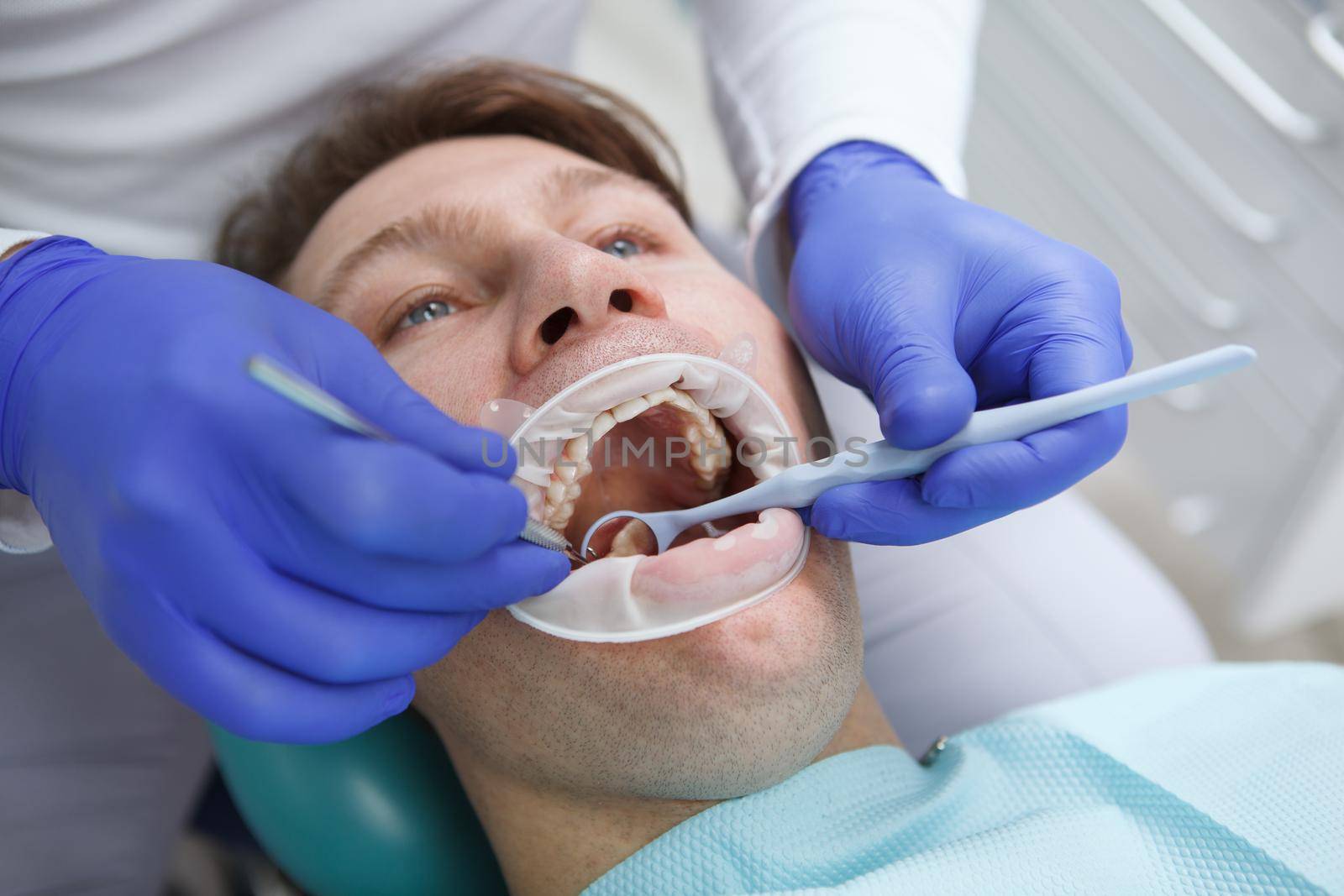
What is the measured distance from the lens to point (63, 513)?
2.81ft

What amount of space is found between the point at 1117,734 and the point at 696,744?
567 mm

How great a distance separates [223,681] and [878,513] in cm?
60

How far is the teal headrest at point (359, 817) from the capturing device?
1262 millimetres

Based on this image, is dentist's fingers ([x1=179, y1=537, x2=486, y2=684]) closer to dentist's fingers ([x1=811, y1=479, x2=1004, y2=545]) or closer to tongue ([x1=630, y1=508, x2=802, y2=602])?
tongue ([x1=630, y1=508, x2=802, y2=602])

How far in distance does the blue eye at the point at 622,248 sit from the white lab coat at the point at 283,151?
30cm

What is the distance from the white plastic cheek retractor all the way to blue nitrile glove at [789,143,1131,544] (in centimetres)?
10

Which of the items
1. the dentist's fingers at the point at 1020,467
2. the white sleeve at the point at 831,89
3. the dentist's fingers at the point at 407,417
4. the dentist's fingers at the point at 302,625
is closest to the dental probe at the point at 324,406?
the dentist's fingers at the point at 407,417

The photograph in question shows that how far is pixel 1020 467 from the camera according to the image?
37.0 inches

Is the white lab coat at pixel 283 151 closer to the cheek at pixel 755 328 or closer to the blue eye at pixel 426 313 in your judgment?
the cheek at pixel 755 328

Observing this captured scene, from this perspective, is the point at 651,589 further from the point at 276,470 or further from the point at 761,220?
the point at 761,220

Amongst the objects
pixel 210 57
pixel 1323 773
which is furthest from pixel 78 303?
pixel 1323 773

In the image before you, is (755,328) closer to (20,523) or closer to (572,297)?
(572,297)

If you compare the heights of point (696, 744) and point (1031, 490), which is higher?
point (1031, 490)

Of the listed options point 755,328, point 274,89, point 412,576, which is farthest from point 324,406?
point 274,89
